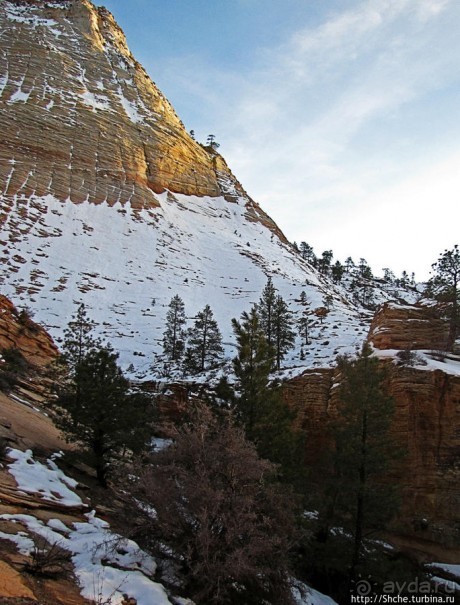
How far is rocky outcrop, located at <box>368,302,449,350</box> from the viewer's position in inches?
868

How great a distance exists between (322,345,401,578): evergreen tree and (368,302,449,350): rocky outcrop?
23.3 ft

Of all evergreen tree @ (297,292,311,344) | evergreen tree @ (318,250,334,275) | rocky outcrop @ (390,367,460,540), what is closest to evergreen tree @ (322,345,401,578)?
rocky outcrop @ (390,367,460,540)

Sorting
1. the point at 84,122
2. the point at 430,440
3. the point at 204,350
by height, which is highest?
the point at 84,122

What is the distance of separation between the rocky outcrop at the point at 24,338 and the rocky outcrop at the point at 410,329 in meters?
18.4

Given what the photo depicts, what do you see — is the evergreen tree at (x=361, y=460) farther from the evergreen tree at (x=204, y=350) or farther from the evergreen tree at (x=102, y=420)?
the evergreen tree at (x=204, y=350)

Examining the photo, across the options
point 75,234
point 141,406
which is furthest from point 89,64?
point 141,406

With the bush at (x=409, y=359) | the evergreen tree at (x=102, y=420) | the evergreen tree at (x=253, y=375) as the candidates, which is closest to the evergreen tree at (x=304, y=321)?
the bush at (x=409, y=359)

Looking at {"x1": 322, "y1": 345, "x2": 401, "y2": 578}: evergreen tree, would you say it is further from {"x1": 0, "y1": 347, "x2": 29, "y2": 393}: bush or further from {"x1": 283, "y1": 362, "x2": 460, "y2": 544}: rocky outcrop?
{"x1": 0, "y1": 347, "x2": 29, "y2": 393}: bush

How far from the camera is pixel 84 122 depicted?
7288cm

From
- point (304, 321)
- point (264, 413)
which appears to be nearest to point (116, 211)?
point (304, 321)

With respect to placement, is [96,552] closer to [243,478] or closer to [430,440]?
[243,478]

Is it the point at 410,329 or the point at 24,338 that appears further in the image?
the point at 24,338

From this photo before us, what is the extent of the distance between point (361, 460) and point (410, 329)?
34.8ft

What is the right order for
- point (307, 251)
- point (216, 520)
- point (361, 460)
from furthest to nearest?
point (307, 251) → point (361, 460) → point (216, 520)
